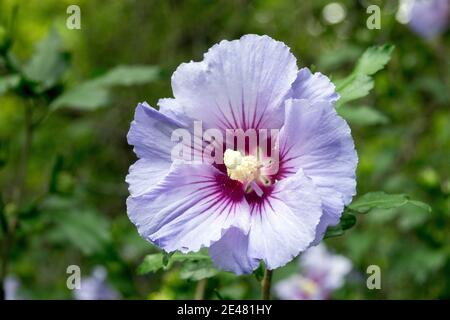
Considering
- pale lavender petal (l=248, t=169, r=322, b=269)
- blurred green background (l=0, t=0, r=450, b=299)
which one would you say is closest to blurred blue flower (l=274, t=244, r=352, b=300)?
blurred green background (l=0, t=0, r=450, b=299)

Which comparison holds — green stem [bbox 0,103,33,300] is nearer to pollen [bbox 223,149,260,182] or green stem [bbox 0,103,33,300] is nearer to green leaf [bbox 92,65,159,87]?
green leaf [bbox 92,65,159,87]

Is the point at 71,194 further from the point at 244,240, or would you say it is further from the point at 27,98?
→ the point at 244,240

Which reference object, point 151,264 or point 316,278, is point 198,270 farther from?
point 316,278

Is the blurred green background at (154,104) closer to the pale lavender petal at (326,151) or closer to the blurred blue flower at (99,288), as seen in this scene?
the blurred blue flower at (99,288)

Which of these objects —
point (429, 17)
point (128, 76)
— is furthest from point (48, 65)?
point (429, 17)

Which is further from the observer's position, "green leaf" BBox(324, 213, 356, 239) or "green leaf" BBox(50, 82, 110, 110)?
"green leaf" BBox(50, 82, 110, 110)
